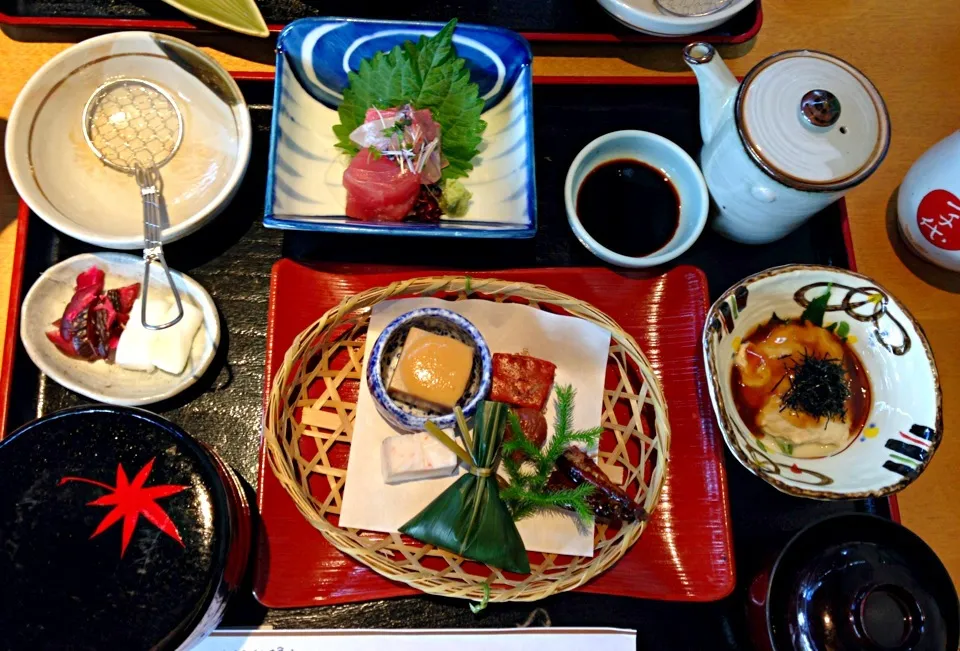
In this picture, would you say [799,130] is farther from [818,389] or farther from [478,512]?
[478,512]

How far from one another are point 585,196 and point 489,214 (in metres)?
0.27

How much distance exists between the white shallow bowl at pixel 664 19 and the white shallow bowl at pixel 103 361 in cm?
136

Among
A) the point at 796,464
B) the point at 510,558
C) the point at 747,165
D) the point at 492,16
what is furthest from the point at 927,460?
the point at 492,16

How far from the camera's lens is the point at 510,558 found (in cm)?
142

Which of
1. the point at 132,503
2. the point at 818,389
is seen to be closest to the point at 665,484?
the point at 818,389

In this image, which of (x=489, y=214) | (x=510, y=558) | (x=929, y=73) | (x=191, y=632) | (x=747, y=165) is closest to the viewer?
(x=191, y=632)

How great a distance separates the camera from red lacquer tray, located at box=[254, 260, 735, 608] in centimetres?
148

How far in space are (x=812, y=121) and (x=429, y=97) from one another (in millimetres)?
983

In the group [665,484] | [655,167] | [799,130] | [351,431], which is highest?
[799,130]

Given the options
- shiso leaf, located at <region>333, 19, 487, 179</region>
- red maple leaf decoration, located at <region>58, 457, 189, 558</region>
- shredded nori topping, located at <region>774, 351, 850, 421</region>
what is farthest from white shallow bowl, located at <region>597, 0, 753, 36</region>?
red maple leaf decoration, located at <region>58, 457, 189, 558</region>

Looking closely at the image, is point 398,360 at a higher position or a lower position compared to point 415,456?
higher

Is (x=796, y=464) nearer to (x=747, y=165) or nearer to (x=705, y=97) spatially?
(x=747, y=165)

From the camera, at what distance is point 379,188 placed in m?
1.65

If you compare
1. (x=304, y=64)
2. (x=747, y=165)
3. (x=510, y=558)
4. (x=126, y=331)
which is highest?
(x=304, y=64)
